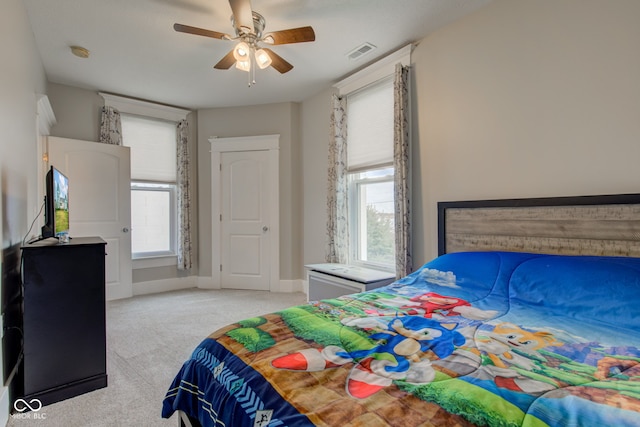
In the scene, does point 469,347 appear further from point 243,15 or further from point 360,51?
point 360,51

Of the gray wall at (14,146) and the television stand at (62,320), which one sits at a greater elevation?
the gray wall at (14,146)

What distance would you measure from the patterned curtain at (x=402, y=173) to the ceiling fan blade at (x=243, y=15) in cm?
143

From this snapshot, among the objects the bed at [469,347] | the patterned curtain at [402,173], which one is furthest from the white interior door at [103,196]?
the patterned curtain at [402,173]

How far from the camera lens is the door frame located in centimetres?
468

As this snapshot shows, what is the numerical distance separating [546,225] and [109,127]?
4.84 m

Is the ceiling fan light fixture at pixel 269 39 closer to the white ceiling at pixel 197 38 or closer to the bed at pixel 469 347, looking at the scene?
the white ceiling at pixel 197 38

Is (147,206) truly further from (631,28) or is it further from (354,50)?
(631,28)

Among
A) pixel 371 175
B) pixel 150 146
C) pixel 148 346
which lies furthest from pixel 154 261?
pixel 371 175

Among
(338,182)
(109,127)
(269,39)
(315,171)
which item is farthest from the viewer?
(315,171)

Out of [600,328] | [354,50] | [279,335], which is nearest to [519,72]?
[354,50]

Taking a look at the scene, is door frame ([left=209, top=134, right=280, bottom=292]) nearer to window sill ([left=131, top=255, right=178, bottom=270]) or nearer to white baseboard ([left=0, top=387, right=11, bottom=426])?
window sill ([left=131, top=255, right=178, bottom=270])

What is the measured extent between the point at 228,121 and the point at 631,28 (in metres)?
4.41

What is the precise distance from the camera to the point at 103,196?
399cm

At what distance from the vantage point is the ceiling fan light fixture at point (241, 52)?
2438 mm
